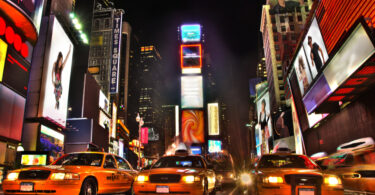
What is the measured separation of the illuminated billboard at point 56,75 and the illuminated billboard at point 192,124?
2903 centimetres

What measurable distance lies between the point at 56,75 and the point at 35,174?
24.6 m

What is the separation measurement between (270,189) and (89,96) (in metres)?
38.6

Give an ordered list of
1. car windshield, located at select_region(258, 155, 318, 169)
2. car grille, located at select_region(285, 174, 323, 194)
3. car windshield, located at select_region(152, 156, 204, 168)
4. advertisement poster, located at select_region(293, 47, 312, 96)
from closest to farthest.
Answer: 1. car grille, located at select_region(285, 174, 323, 194)
2. car windshield, located at select_region(258, 155, 318, 169)
3. car windshield, located at select_region(152, 156, 204, 168)
4. advertisement poster, located at select_region(293, 47, 312, 96)

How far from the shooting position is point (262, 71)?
130375mm

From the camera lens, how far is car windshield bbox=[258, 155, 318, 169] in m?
8.09

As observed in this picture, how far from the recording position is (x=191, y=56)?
59.8 m

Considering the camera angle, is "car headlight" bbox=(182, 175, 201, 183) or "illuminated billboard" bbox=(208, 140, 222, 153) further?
"illuminated billboard" bbox=(208, 140, 222, 153)

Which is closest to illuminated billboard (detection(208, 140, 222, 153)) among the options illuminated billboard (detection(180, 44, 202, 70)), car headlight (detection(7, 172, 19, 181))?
illuminated billboard (detection(180, 44, 202, 70))

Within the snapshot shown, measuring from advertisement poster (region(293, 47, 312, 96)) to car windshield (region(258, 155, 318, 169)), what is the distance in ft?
46.2

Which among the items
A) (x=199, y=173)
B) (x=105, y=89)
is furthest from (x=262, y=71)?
(x=199, y=173)

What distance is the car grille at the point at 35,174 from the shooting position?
6.93m

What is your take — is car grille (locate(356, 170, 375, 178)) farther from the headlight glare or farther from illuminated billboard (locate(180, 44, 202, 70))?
illuminated billboard (locate(180, 44, 202, 70))

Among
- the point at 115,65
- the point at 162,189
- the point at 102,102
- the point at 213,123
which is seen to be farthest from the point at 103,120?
the point at 162,189

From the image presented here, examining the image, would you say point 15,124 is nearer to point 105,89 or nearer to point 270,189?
point 270,189
